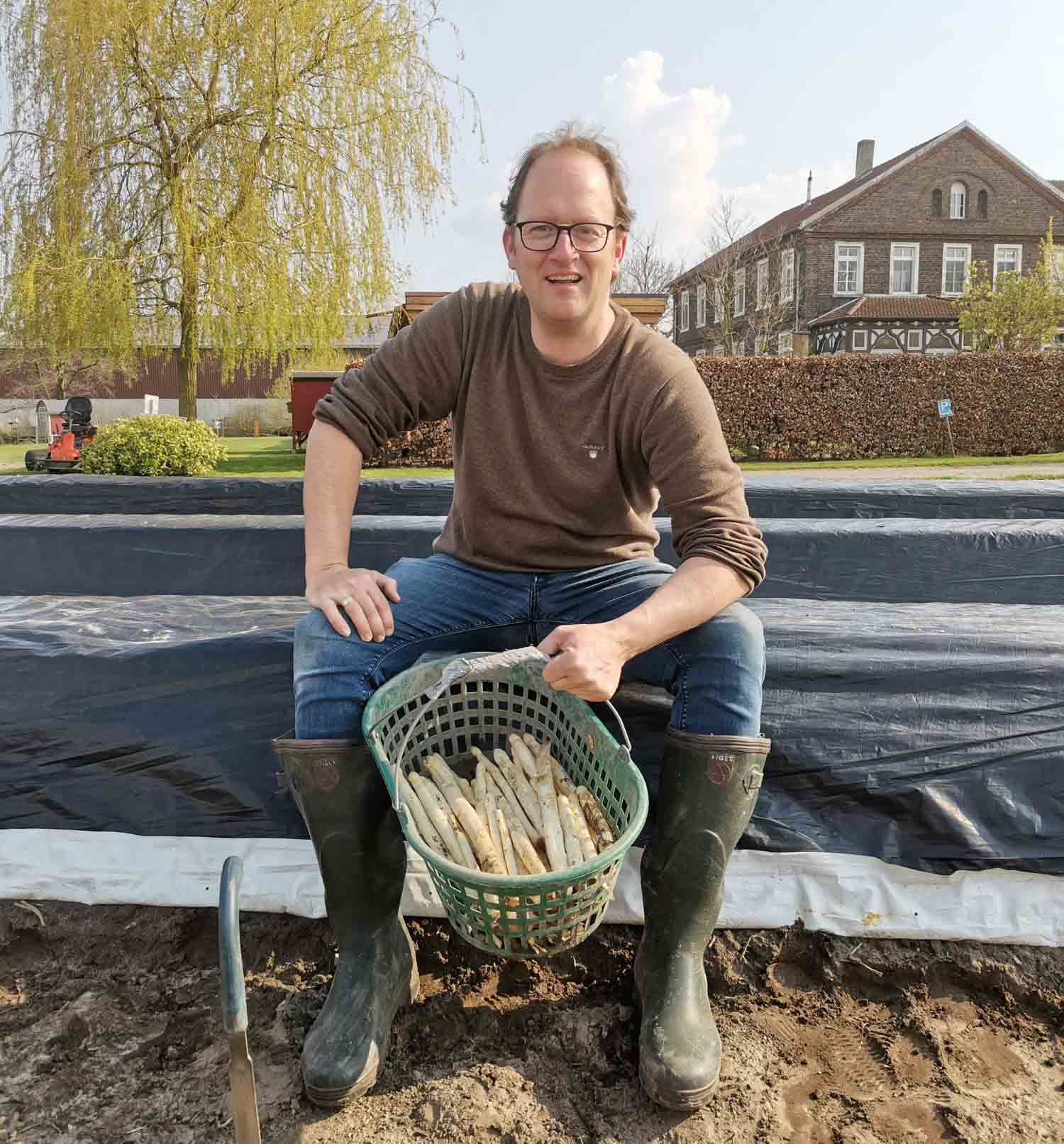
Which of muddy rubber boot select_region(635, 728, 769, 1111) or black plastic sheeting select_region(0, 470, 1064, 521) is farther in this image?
black plastic sheeting select_region(0, 470, 1064, 521)

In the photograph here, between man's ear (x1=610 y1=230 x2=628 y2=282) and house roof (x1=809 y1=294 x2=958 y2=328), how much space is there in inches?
1020

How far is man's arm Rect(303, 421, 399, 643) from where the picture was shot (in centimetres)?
160

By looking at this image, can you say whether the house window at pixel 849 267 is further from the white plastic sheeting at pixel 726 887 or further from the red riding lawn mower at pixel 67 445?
the white plastic sheeting at pixel 726 887

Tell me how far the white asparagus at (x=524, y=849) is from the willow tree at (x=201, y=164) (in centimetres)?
1168

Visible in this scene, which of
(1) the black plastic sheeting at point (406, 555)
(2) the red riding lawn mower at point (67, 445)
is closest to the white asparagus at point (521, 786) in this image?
(1) the black plastic sheeting at point (406, 555)

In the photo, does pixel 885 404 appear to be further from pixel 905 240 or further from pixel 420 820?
pixel 905 240

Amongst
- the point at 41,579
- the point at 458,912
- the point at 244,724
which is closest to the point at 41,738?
the point at 244,724

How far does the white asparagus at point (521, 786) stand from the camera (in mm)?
1563

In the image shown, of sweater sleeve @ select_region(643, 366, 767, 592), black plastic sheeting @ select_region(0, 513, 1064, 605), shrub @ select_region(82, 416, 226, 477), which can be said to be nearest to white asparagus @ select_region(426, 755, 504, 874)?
sweater sleeve @ select_region(643, 366, 767, 592)

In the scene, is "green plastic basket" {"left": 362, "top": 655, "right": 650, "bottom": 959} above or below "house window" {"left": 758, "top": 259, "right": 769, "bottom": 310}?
below

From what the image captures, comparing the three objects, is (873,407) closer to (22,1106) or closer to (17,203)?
(17,203)

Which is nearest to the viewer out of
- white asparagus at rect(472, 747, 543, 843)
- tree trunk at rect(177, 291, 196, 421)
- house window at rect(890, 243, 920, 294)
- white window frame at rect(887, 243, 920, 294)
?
white asparagus at rect(472, 747, 543, 843)

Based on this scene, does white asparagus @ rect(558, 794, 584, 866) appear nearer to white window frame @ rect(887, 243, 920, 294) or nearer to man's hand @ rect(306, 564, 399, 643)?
man's hand @ rect(306, 564, 399, 643)

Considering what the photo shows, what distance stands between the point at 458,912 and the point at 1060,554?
9.01 ft
